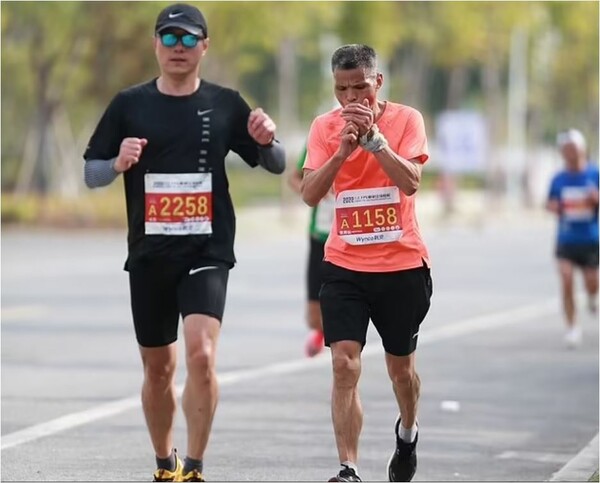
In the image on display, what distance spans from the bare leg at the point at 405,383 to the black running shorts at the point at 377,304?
5 centimetres

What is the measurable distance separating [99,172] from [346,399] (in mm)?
1533

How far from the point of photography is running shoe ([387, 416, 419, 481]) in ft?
26.4

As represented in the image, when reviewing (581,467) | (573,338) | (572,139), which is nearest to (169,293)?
(581,467)

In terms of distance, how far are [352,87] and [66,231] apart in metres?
30.1

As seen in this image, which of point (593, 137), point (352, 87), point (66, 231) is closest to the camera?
point (352, 87)

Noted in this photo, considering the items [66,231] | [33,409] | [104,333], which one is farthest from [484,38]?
[33,409]

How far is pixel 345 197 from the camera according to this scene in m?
7.60

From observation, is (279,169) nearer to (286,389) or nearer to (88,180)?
(88,180)

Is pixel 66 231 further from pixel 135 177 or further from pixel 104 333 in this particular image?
pixel 135 177

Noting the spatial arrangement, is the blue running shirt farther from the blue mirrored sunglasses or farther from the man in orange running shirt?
the blue mirrored sunglasses

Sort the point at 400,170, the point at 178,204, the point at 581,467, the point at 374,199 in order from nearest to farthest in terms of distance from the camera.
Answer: the point at 400,170
the point at 374,199
the point at 178,204
the point at 581,467

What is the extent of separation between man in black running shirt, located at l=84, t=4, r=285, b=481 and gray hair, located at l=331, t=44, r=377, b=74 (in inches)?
25.8

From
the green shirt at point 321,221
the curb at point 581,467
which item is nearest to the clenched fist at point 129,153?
the curb at point 581,467

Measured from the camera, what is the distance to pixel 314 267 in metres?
13.2
